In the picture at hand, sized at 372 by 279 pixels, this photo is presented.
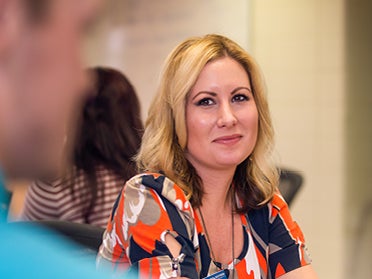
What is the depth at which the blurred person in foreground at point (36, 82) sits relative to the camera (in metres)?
0.37

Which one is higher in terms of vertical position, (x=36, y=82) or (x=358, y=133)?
(x=36, y=82)

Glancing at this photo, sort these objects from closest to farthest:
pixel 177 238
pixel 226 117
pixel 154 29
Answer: pixel 177 238 → pixel 226 117 → pixel 154 29

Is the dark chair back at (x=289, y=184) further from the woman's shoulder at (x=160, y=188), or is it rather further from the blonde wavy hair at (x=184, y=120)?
the woman's shoulder at (x=160, y=188)

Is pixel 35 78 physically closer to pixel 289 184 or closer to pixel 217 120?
pixel 217 120

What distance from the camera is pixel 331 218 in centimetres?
360

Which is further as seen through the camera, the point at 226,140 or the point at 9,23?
the point at 226,140

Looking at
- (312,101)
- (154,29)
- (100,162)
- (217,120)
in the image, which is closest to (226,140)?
(217,120)

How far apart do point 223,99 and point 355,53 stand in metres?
1.95

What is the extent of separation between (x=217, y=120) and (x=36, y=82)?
57.4 inches

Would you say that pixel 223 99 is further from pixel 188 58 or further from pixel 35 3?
pixel 35 3

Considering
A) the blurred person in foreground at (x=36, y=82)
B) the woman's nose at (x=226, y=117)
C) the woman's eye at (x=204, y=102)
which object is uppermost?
the blurred person in foreground at (x=36, y=82)

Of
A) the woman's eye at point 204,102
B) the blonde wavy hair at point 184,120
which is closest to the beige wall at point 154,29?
the blonde wavy hair at point 184,120

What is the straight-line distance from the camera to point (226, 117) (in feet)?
5.93

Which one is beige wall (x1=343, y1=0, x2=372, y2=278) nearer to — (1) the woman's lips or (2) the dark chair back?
(2) the dark chair back
